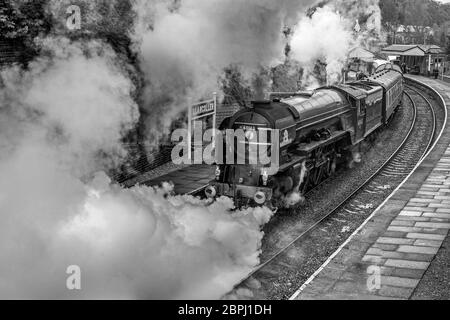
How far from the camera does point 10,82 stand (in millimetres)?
9031

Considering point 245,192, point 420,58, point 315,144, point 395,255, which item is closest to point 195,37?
point 245,192

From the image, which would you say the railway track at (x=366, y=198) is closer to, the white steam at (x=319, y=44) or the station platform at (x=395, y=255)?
the station platform at (x=395, y=255)

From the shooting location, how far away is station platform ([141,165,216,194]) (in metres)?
13.2

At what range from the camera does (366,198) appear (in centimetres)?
1311

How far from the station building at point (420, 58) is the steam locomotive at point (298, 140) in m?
37.1

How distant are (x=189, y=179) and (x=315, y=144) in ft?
12.6

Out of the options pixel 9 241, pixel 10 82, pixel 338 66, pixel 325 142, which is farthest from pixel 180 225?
pixel 338 66

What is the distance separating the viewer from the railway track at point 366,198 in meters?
8.40

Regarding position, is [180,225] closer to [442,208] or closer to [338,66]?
[442,208]

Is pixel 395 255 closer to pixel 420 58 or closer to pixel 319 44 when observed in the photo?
pixel 319 44

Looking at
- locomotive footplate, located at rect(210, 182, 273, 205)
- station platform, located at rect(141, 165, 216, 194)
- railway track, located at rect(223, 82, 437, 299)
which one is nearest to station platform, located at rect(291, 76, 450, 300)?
railway track, located at rect(223, 82, 437, 299)

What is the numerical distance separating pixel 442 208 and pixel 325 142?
3322 mm

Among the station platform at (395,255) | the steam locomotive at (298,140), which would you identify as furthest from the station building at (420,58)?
the station platform at (395,255)

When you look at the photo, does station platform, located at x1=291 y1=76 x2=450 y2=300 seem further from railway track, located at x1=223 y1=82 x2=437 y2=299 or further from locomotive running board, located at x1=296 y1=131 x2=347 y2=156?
locomotive running board, located at x1=296 y1=131 x2=347 y2=156
